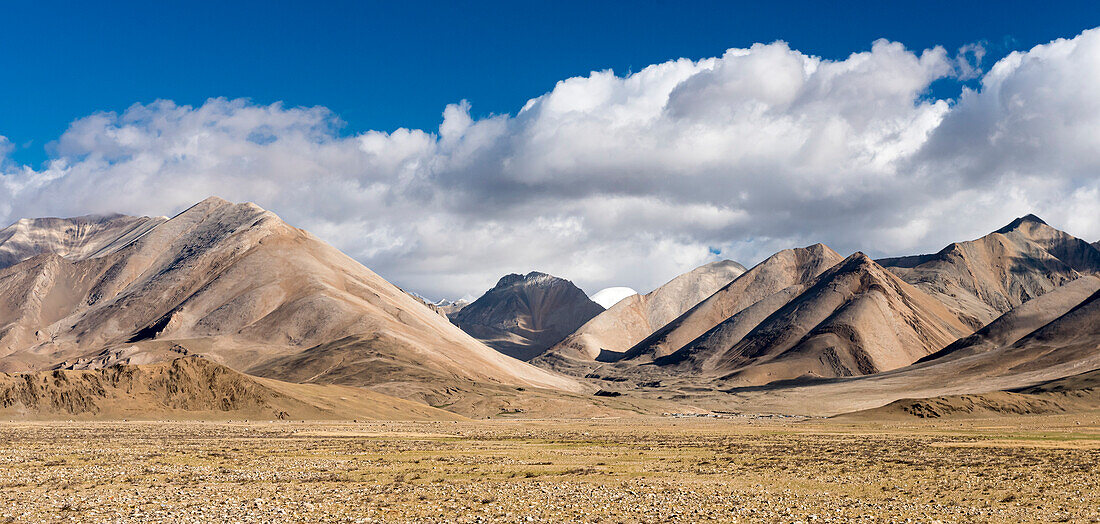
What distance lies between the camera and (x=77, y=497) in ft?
108

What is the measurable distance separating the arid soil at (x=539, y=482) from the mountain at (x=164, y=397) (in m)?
52.6

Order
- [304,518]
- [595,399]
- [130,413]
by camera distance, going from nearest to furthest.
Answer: [304,518]
[130,413]
[595,399]

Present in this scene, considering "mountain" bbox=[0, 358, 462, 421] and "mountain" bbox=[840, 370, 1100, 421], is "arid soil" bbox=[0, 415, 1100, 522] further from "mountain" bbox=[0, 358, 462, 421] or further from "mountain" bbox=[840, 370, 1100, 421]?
"mountain" bbox=[840, 370, 1100, 421]

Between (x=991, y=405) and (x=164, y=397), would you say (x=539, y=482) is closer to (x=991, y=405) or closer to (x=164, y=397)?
(x=164, y=397)

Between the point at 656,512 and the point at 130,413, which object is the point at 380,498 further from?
the point at 130,413

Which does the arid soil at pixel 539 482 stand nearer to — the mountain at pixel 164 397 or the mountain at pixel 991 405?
the mountain at pixel 164 397

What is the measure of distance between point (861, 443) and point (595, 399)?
373ft

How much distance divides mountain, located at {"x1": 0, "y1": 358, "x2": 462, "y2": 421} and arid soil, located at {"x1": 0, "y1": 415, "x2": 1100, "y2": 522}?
52.6 metres

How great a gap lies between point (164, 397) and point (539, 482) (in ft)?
314

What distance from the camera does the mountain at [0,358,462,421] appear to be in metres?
115

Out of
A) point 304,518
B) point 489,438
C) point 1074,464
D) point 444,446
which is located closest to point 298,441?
point 444,446

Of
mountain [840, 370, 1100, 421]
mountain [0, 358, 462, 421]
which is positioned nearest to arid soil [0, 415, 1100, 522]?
mountain [0, 358, 462, 421]

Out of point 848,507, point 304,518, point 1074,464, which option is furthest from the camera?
point 1074,464

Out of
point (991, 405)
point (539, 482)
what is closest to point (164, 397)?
point (539, 482)
